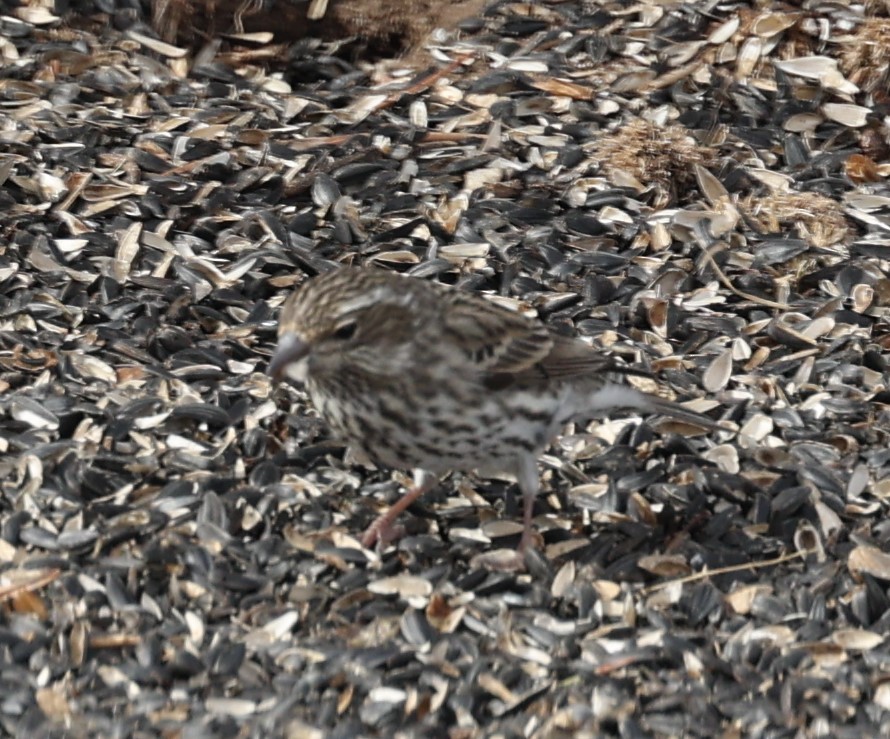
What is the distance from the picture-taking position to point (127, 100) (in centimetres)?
936

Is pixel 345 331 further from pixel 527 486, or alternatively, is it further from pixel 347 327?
pixel 527 486

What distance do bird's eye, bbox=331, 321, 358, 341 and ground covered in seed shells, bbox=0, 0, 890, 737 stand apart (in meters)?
0.92

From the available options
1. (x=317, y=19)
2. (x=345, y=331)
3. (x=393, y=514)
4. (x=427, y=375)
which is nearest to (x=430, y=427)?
(x=427, y=375)

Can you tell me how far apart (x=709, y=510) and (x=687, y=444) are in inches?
16.8

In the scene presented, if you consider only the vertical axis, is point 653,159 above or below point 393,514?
above

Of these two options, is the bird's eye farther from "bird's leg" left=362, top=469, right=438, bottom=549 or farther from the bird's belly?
"bird's leg" left=362, top=469, right=438, bottom=549

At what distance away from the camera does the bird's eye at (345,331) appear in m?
6.29

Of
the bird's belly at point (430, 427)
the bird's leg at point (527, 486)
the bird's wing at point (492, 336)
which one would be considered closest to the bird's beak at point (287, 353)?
the bird's belly at point (430, 427)

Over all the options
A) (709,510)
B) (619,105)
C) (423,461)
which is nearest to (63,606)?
(423,461)

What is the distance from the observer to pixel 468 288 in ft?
27.3

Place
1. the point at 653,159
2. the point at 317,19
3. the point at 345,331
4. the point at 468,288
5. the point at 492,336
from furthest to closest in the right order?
the point at 317,19
the point at 653,159
the point at 468,288
the point at 492,336
the point at 345,331

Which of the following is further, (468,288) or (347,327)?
(468,288)

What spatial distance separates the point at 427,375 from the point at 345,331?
0.37 m

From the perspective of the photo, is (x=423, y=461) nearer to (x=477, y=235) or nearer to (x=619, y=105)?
(x=477, y=235)
